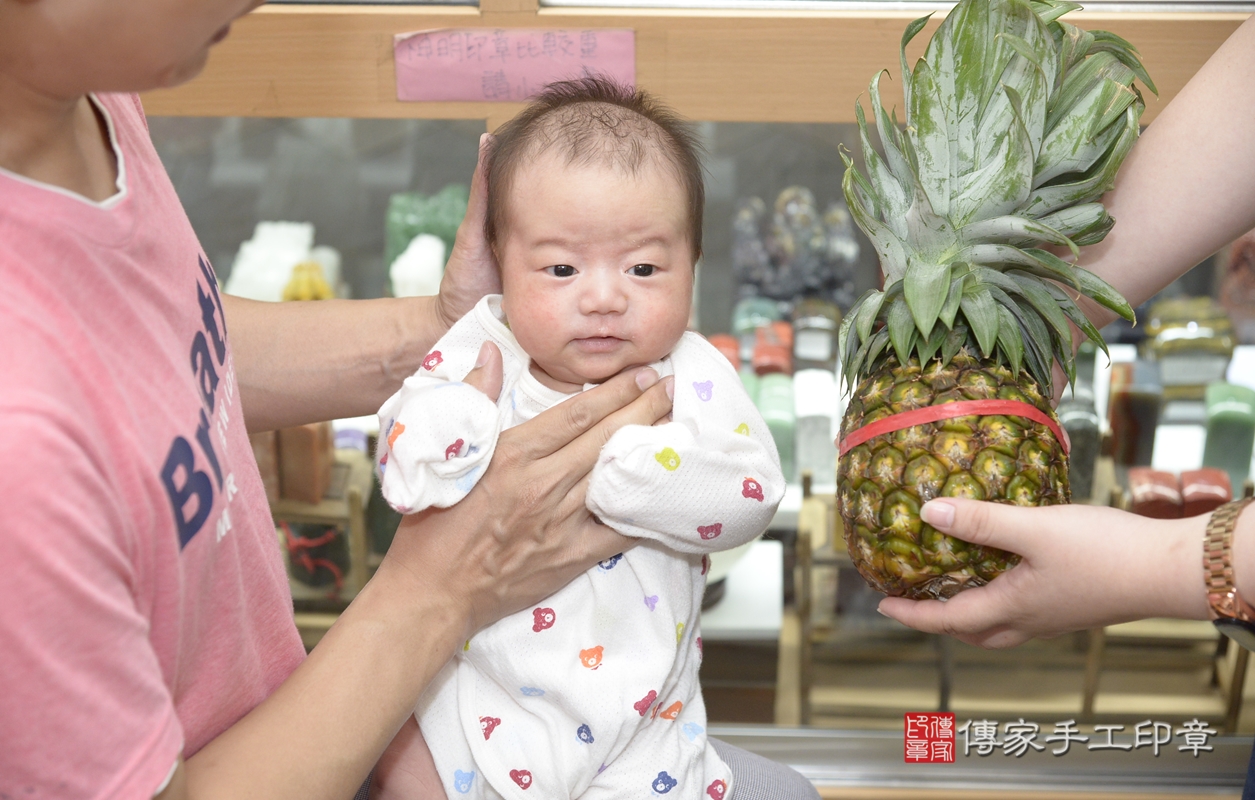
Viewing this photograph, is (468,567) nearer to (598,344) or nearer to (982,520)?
(598,344)

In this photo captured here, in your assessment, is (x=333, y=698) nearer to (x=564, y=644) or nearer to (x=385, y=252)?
(x=564, y=644)

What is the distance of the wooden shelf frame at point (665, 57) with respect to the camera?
1.78 metres

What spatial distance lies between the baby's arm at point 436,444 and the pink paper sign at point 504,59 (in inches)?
30.9

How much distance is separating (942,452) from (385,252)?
1756 millimetres

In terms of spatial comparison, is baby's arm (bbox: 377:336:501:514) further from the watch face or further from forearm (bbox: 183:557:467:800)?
the watch face

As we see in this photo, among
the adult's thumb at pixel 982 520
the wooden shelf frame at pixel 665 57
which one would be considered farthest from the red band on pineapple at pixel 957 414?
the wooden shelf frame at pixel 665 57

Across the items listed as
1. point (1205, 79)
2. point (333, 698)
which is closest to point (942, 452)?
point (1205, 79)

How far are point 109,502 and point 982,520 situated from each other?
942 millimetres

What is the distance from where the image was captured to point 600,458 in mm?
1254

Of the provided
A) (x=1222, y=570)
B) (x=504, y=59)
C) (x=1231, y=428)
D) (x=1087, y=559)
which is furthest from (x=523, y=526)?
(x=1231, y=428)

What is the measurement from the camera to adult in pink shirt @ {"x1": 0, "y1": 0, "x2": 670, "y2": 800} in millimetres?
705

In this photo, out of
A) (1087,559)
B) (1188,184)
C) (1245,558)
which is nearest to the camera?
(1245,558)

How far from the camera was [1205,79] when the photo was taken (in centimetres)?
140

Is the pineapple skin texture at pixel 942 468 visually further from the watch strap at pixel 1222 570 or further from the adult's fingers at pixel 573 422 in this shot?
the adult's fingers at pixel 573 422
